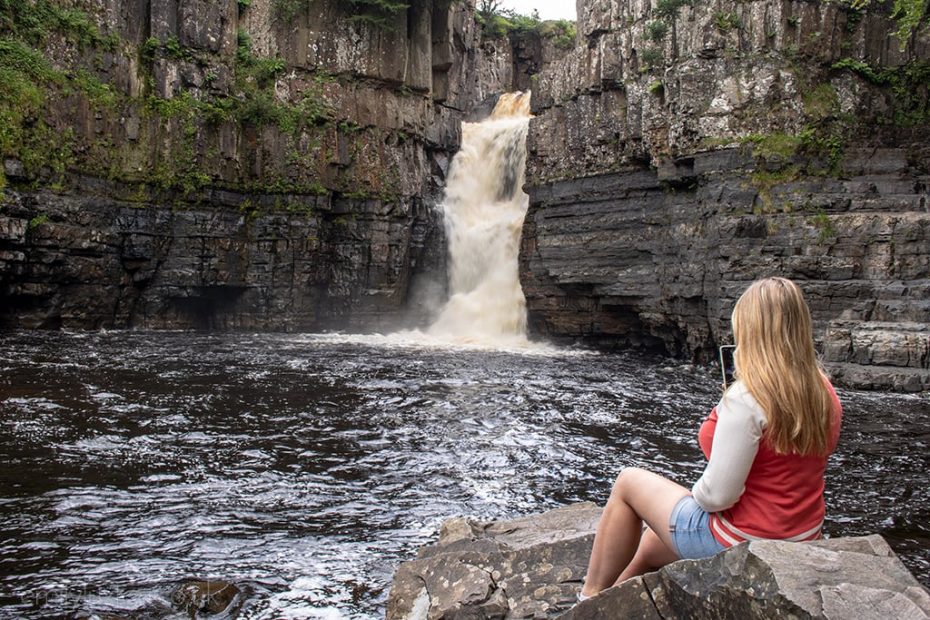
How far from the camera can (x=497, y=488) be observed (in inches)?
350

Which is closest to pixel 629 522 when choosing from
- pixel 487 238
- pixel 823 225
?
pixel 823 225

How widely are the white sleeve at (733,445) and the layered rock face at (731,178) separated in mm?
15002

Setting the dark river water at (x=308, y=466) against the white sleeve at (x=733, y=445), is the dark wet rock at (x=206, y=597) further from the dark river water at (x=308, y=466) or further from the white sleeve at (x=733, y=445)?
the white sleeve at (x=733, y=445)

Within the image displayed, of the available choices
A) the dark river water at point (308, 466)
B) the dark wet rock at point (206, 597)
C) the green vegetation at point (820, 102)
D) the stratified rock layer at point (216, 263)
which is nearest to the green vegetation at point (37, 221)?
the stratified rock layer at point (216, 263)

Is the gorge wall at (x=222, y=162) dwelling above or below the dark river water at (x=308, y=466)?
above

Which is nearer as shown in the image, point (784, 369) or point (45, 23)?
point (784, 369)

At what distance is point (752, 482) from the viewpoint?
362 cm

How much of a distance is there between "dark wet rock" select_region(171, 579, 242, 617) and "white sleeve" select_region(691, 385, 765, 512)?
378cm

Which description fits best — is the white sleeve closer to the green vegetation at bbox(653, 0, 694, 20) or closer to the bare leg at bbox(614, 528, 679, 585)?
the bare leg at bbox(614, 528, 679, 585)

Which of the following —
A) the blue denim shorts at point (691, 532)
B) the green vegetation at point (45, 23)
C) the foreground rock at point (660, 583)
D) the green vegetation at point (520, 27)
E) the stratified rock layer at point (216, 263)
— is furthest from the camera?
the green vegetation at point (520, 27)

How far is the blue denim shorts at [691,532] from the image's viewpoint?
3.73 m

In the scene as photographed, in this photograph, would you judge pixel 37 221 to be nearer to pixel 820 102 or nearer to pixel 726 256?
pixel 726 256

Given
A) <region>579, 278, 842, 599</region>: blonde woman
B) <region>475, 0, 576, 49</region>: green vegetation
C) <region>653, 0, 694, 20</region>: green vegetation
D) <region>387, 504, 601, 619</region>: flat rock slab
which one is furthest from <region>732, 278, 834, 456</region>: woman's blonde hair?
<region>475, 0, 576, 49</region>: green vegetation

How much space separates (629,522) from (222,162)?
28.9m
